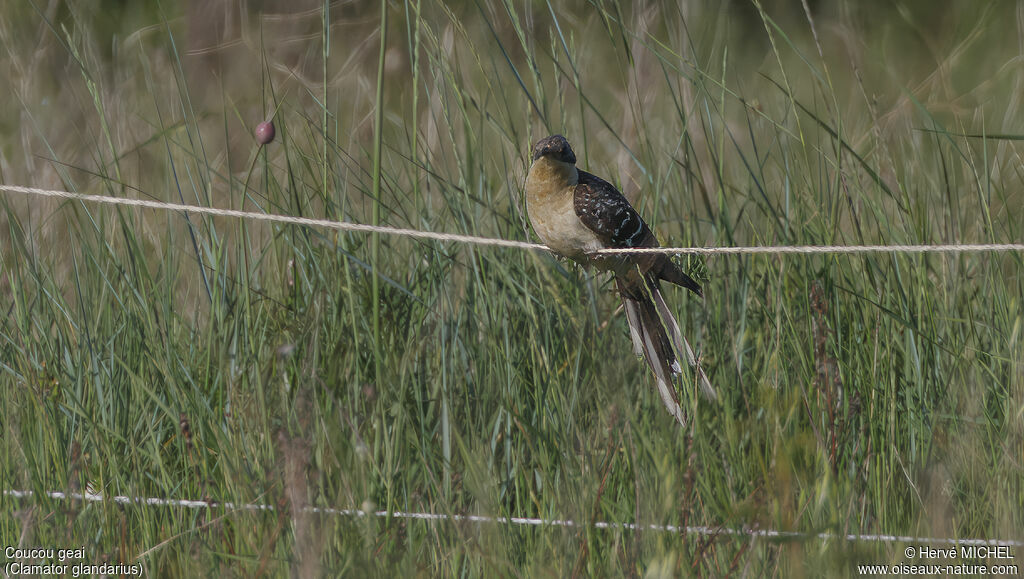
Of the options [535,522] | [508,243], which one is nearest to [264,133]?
[508,243]

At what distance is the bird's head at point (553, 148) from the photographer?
3160 mm

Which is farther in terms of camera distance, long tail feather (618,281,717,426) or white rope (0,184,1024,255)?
long tail feather (618,281,717,426)

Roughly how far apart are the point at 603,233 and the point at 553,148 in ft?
1.18

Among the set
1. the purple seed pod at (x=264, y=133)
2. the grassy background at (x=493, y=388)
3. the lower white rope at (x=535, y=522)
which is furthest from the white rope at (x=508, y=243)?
the lower white rope at (x=535, y=522)

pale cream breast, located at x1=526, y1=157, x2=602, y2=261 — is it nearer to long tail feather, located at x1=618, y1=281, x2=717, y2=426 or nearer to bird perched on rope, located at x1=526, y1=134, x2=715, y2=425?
bird perched on rope, located at x1=526, y1=134, x2=715, y2=425

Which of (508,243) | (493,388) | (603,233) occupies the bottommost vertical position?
(493,388)

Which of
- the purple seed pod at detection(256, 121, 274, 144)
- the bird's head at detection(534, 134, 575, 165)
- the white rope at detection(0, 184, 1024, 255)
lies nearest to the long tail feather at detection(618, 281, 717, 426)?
the bird's head at detection(534, 134, 575, 165)

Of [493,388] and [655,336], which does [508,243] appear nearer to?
[493,388]

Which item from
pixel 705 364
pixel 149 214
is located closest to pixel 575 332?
pixel 705 364

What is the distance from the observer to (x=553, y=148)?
3.17 meters

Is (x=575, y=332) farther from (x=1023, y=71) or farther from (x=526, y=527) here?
(x=1023, y=71)

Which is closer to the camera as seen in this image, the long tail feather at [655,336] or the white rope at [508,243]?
the white rope at [508,243]

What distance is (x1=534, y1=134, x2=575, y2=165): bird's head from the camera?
10.4ft

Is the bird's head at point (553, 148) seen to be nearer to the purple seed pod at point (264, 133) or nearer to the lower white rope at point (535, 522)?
the purple seed pod at point (264, 133)
